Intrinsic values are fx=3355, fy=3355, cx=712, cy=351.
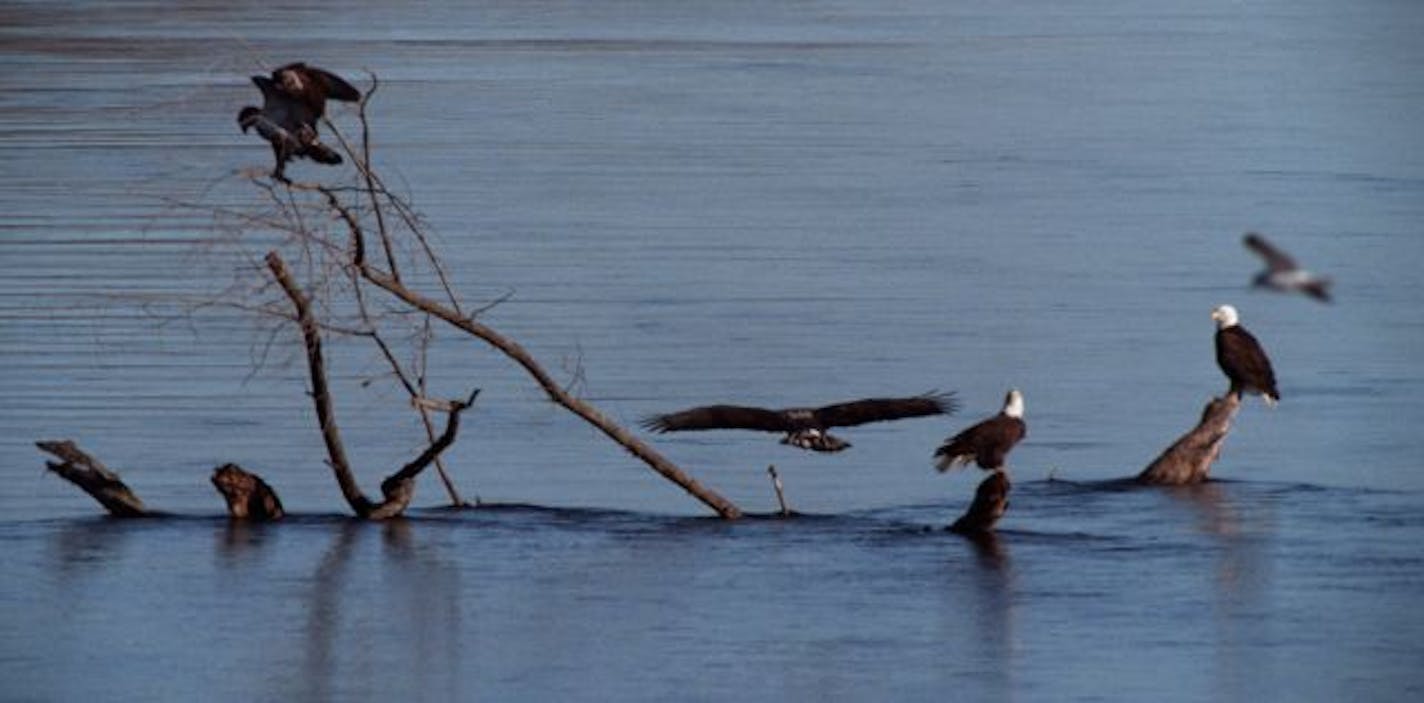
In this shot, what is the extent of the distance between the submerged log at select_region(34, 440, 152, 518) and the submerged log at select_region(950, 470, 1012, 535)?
3.07 meters

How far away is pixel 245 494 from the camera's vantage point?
12.3 meters

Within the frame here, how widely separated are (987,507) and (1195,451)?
4.73 feet

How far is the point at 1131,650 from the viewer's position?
1027cm

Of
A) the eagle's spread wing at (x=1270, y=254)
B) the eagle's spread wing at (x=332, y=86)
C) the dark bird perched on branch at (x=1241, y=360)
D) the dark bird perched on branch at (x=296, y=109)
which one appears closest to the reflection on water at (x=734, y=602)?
the dark bird perched on branch at (x=1241, y=360)

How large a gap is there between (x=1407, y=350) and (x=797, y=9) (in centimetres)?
3126

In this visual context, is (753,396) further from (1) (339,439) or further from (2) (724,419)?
(2) (724,419)

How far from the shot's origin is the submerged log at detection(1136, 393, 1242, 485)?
12.9 metres

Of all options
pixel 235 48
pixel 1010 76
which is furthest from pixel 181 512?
pixel 235 48

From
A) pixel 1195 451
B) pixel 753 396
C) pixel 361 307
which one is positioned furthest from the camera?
pixel 753 396

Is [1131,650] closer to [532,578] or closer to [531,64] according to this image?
[532,578]

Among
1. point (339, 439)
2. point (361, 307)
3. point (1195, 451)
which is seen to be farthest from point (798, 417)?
point (1195, 451)

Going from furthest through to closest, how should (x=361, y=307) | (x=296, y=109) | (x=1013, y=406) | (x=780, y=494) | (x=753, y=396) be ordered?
(x=753, y=396), (x=780, y=494), (x=1013, y=406), (x=361, y=307), (x=296, y=109)

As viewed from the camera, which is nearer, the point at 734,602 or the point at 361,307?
the point at 734,602

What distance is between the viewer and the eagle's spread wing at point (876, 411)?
38.1ft
